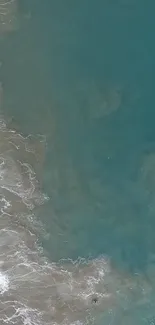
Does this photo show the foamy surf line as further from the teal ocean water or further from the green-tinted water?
the green-tinted water

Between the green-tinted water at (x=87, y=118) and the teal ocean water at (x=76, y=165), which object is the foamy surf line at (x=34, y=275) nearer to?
the teal ocean water at (x=76, y=165)

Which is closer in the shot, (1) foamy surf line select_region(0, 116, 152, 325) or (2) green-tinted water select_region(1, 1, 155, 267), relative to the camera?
(1) foamy surf line select_region(0, 116, 152, 325)

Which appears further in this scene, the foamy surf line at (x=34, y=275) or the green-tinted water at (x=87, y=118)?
the green-tinted water at (x=87, y=118)

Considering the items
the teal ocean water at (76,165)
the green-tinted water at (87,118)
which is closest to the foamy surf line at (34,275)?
the teal ocean water at (76,165)

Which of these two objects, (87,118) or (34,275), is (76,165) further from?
(34,275)

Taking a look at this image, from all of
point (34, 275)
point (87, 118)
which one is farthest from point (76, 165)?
point (34, 275)

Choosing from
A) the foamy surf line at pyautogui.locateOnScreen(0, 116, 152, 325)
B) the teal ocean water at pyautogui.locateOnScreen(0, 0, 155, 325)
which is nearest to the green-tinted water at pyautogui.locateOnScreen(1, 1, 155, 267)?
the teal ocean water at pyautogui.locateOnScreen(0, 0, 155, 325)

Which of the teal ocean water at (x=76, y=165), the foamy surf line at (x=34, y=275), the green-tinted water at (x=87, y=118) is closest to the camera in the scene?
the foamy surf line at (x=34, y=275)
